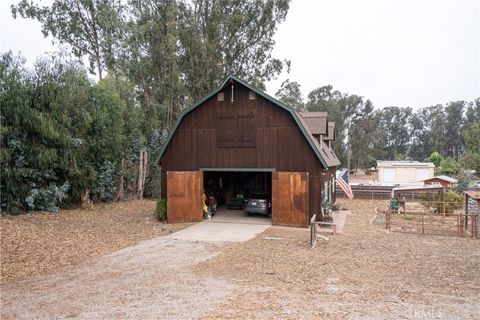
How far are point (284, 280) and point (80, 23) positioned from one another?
2561cm

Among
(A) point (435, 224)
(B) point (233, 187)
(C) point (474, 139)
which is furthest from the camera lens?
(C) point (474, 139)

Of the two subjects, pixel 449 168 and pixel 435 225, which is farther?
pixel 449 168

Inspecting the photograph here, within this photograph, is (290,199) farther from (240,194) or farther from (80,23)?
(80,23)

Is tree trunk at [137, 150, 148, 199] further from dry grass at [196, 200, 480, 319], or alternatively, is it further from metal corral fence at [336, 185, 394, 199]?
metal corral fence at [336, 185, 394, 199]

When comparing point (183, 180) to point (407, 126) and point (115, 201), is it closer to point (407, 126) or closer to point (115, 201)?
point (115, 201)

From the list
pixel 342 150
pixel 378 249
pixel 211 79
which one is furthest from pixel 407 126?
pixel 378 249

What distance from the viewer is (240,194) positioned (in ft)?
70.6

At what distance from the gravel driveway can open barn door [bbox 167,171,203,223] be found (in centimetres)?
587

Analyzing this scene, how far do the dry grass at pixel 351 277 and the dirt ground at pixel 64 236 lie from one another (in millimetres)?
3941

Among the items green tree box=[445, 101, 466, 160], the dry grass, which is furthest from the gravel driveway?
green tree box=[445, 101, 466, 160]

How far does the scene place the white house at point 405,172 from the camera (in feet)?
135

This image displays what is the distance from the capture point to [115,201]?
23.5 metres

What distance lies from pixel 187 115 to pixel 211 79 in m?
12.8

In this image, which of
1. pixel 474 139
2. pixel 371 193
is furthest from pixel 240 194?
pixel 474 139
